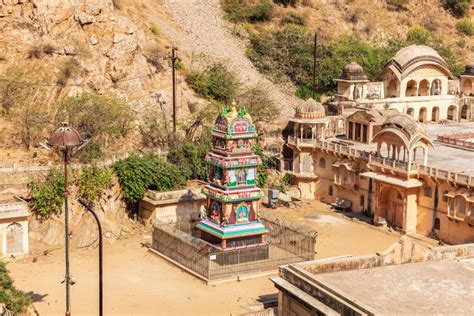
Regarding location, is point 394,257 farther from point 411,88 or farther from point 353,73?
point 411,88

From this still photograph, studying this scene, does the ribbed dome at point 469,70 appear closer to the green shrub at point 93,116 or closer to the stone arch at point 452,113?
the stone arch at point 452,113

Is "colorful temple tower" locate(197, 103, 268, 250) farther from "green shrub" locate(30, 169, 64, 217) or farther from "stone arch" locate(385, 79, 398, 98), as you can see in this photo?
"stone arch" locate(385, 79, 398, 98)

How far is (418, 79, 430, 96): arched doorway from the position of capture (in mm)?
60094

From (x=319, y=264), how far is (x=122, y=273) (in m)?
12.4

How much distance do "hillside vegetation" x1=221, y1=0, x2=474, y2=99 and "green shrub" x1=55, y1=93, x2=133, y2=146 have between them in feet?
74.0

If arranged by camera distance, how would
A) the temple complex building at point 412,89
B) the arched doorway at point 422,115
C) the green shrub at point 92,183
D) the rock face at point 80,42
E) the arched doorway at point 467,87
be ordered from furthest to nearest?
the arched doorway at point 467,87 → the arched doorway at point 422,115 → the temple complex building at point 412,89 → the rock face at point 80,42 → the green shrub at point 92,183

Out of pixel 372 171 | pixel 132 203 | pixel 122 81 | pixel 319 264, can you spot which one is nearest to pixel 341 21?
pixel 122 81

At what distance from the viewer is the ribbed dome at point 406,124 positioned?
136ft

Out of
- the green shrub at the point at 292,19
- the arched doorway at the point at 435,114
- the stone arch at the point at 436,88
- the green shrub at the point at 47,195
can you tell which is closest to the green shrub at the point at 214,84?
the arched doorway at the point at 435,114

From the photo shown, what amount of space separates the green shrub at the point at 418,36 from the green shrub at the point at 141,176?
39819mm

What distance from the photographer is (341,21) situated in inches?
3061

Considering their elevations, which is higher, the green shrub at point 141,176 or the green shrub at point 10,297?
the green shrub at point 141,176

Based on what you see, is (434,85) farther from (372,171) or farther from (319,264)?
(319,264)

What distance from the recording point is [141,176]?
4181 centimetres
